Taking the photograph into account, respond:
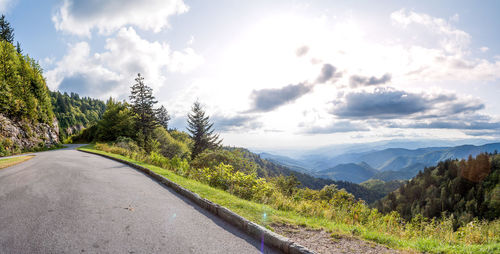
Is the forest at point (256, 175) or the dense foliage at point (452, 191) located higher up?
the forest at point (256, 175)

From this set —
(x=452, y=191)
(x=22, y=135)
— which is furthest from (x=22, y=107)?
(x=452, y=191)

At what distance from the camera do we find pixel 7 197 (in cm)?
650

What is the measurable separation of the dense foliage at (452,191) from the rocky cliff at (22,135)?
110560 mm

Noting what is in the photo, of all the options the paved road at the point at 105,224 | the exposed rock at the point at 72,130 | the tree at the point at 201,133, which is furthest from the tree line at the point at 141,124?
the exposed rock at the point at 72,130

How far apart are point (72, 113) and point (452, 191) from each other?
190074 millimetres


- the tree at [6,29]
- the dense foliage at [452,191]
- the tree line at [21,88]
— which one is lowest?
the dense foliage at [452,191]

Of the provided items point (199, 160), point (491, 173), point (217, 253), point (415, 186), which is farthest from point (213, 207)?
point (491, 173)

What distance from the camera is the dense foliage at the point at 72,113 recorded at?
104500 millimetres

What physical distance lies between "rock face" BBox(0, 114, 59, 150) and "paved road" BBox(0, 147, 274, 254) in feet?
78.0

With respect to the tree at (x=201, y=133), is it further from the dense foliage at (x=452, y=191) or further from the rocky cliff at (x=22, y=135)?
the dense foliage at (x=452, y=191)

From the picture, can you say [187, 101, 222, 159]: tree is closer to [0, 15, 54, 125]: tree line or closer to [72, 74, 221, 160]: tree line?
[72, 74, 221, 160]: tree line

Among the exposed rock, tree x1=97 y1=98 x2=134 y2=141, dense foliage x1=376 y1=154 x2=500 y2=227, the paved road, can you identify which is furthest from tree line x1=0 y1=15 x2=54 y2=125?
dense foliage x1=376 y1=154 x2=500 y2=227

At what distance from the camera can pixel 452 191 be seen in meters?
96.3

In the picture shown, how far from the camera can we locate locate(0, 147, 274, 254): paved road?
397cm
